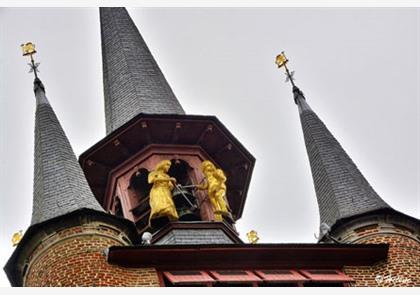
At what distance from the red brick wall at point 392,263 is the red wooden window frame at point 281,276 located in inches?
44.7

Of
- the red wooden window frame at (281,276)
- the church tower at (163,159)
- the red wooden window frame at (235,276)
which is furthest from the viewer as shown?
the church tower at (163,159)

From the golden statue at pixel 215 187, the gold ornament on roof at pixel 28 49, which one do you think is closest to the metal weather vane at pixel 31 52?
the gold ornament on roof at pixel 28 49

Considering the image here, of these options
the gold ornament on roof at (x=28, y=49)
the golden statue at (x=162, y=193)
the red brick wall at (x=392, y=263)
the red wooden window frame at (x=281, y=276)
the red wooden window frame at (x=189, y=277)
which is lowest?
the red wooden window frame at (x=189, y=277)

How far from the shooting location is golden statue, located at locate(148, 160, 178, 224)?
94.4ft

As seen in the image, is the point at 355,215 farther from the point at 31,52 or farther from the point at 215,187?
the point at 31,52

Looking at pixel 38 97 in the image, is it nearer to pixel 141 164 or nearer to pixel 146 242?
pixel 141 164

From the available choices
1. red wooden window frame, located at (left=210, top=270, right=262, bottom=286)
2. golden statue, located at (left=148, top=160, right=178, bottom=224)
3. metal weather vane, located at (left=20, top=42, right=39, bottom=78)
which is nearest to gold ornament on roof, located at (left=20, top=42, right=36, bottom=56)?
metal weather vane, located at (left=20, top=42, right=39, bottom=78)

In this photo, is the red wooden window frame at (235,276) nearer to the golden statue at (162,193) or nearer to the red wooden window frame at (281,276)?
the red wooden window frame at (281,276)

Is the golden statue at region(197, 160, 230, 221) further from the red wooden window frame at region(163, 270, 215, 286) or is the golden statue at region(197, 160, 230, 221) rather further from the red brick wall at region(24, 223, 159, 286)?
the red wooden window frame at region(163, 270, 215, 286)

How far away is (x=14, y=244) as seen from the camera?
90.6ft

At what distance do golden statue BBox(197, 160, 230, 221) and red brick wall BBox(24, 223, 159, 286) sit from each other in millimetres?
4009

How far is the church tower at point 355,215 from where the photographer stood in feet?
88.3

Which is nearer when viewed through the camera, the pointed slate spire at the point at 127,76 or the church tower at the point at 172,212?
the church tower at the point at 172,212

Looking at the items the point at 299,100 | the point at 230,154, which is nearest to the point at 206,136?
the point at 230,154
